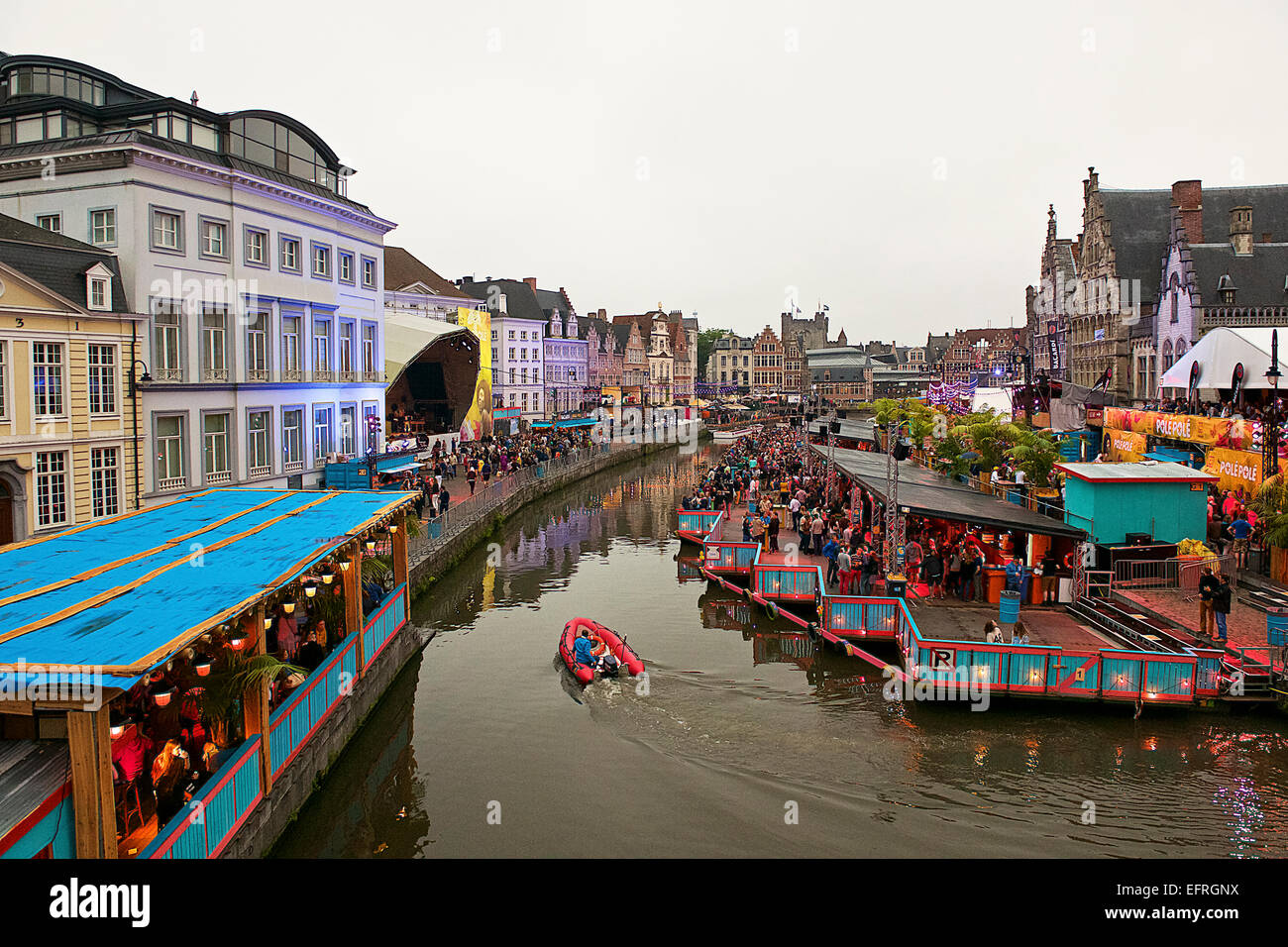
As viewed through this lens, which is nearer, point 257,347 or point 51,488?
point 51,488

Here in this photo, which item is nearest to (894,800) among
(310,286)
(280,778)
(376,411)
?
(280,778)

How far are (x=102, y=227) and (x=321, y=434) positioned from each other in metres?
11.6

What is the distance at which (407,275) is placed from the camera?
76938mm

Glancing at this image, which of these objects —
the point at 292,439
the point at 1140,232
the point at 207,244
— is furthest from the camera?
the point at 1140,232

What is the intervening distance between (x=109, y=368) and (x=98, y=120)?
33.7ft

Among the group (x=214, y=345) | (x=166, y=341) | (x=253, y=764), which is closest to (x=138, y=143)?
(x=166, y=341)

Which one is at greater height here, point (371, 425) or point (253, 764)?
point (371, 425)

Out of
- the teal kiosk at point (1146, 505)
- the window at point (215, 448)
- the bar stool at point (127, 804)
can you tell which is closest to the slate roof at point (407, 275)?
the window at point (215, 448)

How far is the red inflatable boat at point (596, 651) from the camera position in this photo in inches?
743

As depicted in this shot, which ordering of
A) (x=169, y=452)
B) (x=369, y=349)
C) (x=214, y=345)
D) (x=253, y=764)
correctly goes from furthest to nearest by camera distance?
1. (x=369, y=349)
2. (x=214, y=345)
3. (x=169, y=452)
4. (x=253, y=764)

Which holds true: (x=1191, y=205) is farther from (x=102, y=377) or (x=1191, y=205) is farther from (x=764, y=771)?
(x=102, y=377)

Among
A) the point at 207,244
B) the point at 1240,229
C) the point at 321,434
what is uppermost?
the point at 1240,229

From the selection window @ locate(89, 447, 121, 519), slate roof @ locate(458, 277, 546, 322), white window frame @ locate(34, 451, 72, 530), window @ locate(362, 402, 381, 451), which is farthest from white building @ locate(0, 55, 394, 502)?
slate roof @ locate(458, 277, 546, 322)
